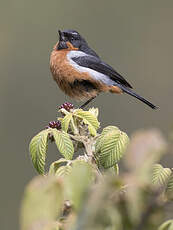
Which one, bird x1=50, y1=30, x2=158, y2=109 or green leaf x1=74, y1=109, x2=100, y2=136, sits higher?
green leaf x1=74, y1=109, x2=100, y2=136

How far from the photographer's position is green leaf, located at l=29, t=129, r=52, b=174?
174 centimetres

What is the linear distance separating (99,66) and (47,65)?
209 inches

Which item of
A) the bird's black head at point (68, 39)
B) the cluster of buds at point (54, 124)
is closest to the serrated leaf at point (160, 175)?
the cluster of buds at point (54, 124)

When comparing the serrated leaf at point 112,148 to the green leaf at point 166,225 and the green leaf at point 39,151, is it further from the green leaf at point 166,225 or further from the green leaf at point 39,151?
the green leaf at point 166,225

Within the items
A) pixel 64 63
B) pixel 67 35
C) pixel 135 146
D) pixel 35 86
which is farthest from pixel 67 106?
pixel 35 86

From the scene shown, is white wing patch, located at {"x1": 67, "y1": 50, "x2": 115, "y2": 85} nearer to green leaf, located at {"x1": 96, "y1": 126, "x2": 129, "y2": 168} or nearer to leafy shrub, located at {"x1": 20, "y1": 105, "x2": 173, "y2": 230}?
green leaf, located at {"x1": 96, "y1": 126, "x2": 129, "y2": 168}

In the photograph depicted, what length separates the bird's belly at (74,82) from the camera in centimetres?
444

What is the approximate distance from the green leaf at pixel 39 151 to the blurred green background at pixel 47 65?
16.1 ft

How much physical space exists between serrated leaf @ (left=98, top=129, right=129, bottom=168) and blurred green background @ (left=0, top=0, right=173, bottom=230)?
486 centimetres

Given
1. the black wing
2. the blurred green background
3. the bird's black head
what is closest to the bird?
the black wing

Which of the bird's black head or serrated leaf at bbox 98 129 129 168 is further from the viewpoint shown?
the bird's black head

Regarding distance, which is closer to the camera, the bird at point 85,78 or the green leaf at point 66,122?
the green leaf at point 66,122

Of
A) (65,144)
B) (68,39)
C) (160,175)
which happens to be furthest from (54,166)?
(68,39)

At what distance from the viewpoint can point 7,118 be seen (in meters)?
8.03
